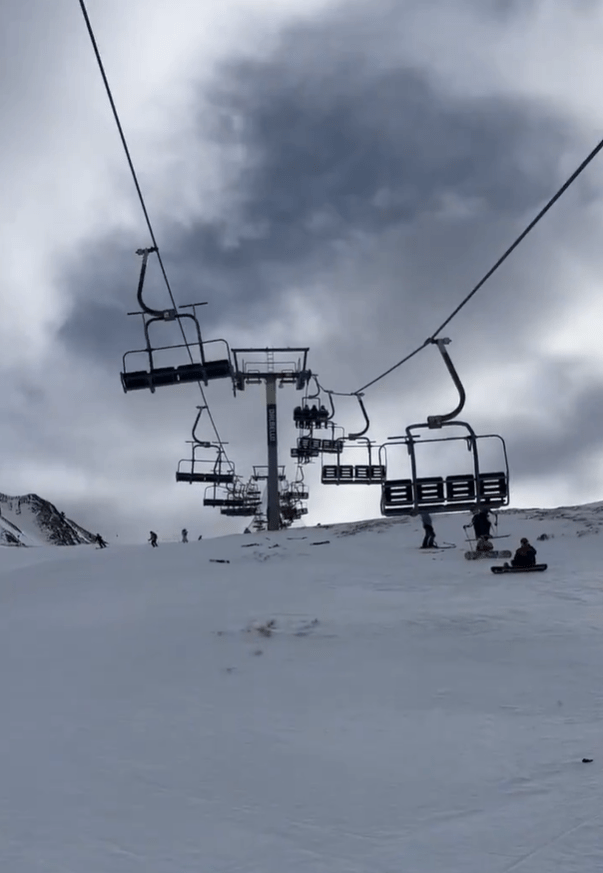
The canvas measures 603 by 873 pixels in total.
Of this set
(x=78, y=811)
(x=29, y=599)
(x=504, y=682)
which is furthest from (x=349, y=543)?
(x=78, y=811)

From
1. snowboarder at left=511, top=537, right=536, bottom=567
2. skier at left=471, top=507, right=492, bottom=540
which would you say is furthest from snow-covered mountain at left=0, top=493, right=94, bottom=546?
snowboarder at left=511, top=537, right=536, bottom=567

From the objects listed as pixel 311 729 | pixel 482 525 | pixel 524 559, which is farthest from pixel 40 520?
Answer: pixel 311 729

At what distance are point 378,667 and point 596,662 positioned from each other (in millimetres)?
2485

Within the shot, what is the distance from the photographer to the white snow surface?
6.09 m

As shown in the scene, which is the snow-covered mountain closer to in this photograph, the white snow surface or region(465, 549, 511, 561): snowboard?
region(465, 549, 511, 561): snowboard

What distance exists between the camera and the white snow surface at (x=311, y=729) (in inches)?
240

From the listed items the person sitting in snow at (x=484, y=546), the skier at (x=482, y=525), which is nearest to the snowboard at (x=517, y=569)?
the person sitting in snow at (x=484, y=546)

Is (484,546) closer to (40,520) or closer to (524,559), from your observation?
(524,559)

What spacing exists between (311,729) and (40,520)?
550 ft

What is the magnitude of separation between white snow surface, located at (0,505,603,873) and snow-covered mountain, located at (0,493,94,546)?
148362 mm

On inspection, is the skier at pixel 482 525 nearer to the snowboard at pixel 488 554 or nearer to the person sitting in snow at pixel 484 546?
the person sitting in snow at pixel 484 546

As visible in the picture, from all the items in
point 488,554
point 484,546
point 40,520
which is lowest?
point 488,554

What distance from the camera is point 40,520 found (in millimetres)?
168625

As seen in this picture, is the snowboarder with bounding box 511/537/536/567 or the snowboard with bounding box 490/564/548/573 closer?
the snowboard with bounding box 490/564/548/573
